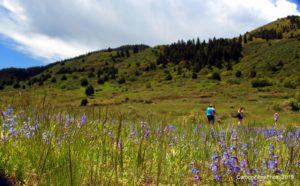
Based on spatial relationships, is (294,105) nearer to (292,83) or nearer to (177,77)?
(292,83)

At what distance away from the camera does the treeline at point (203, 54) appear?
144600 mm

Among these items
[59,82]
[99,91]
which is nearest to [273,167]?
[99,91]

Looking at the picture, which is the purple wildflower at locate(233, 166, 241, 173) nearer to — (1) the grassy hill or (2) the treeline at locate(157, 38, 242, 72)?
(1) the grassy hill

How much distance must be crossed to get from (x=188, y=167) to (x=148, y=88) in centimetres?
A: 11044

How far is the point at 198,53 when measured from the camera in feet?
505

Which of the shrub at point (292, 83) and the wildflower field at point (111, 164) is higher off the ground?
the shrub at point (292, 83)

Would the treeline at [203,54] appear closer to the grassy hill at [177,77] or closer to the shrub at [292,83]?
the grassy hill at [177,77]

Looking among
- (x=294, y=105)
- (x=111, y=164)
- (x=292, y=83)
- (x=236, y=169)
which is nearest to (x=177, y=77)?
(x=292, y=83)

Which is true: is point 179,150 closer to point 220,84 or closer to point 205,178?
point 205,178

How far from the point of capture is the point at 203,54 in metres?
152

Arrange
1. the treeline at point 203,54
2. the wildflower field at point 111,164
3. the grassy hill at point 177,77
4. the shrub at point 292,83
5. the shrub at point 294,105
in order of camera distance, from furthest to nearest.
Answer: 1. the treeline at point 203,54
2. the shrub at point 292,83
3. the grassy hill at point 177,77
4. the shrub at point 294,105
5. the wildflower field at point 111,164

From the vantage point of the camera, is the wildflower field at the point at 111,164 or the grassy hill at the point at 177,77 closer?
the wildflower field at the point at 111,164

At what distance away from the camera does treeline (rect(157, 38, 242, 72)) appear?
145 meters

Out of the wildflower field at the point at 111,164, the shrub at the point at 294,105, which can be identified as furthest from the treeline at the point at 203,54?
the wildflower field at the point at 111,164
